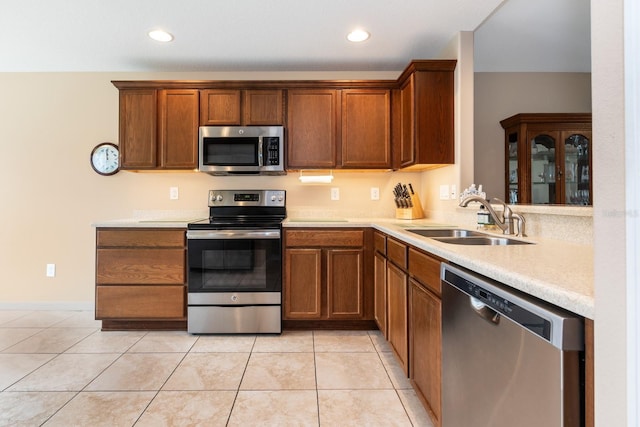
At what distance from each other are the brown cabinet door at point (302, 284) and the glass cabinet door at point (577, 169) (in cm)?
165

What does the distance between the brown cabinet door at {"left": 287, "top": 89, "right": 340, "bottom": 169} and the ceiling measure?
0.36 m

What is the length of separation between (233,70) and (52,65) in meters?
1.64

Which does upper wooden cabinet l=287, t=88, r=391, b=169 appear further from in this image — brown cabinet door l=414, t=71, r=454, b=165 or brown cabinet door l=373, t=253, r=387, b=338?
brown cabinet door l=373, t=253, r=387, b=338

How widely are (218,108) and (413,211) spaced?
1.94 metres

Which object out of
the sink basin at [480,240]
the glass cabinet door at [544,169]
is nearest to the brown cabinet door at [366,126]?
the glass cabinet door at [544,169]

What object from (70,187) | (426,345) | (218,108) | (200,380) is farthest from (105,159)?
(426,345)

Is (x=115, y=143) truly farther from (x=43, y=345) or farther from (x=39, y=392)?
(x=39, y=392)

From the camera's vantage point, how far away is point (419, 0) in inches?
83.5

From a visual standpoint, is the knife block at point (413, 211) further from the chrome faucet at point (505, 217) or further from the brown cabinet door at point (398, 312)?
the chrome faucet at point (505, 217)

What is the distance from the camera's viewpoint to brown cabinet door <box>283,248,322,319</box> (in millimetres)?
2617

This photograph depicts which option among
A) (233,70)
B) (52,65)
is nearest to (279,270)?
(233,70)

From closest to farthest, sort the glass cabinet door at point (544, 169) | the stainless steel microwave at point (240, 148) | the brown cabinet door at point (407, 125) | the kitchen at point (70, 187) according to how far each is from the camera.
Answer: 1. the glass cabinet door at point (544, 169)
2. the brown cabinet door at point (407, 125)
3. the stainless steel microwave at point (240, 148)
4. the kitchen at point (70, 187)

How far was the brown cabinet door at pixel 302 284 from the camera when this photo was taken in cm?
262

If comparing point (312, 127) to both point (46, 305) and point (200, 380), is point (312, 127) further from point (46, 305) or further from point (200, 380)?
point (46, 305)
